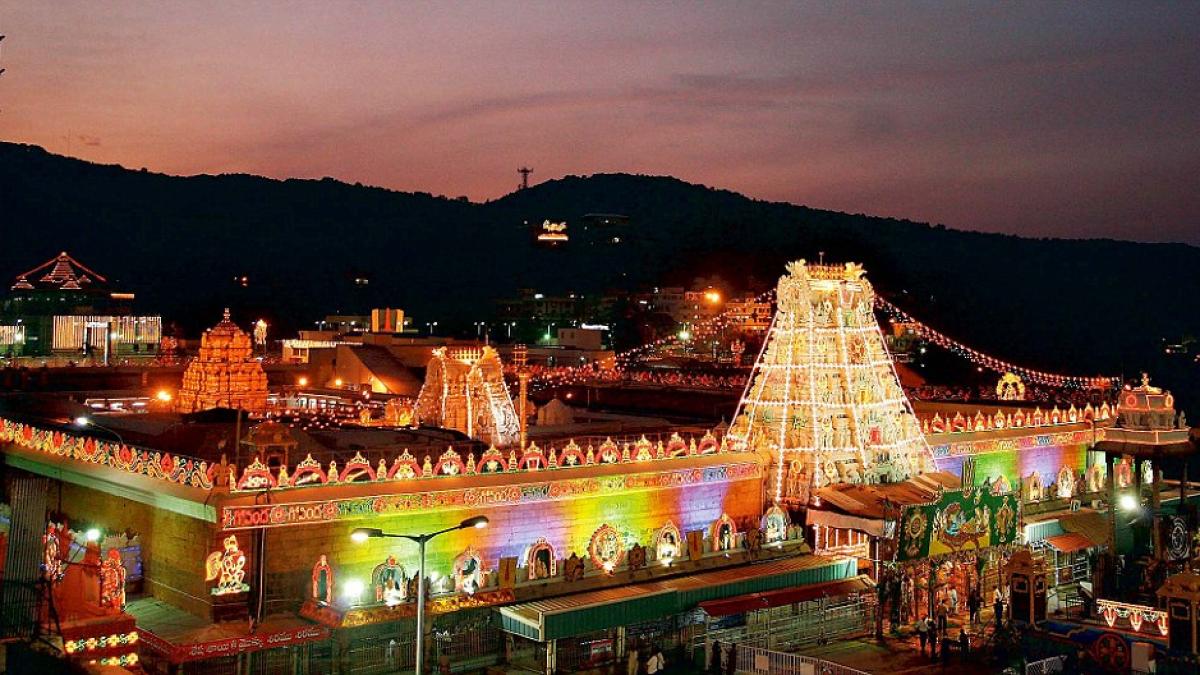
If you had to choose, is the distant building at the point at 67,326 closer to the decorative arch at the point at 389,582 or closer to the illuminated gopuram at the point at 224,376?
the illuminated gopuram at the point at 224,376

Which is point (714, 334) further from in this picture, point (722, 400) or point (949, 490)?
point (949, 490)

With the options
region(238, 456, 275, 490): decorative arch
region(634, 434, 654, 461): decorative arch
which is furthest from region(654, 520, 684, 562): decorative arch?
region(238, 456, 275, 490): decorative arch

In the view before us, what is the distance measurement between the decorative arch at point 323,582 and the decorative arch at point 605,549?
6.21m

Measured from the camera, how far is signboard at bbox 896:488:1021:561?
91.6 feet

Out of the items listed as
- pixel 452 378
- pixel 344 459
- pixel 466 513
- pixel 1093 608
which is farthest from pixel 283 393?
pixel 1093 608

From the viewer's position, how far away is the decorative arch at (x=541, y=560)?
78.7 ft

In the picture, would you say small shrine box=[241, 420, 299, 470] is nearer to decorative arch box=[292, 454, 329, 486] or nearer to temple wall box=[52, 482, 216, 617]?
decorative arch box=[292, 454, 329, 486]

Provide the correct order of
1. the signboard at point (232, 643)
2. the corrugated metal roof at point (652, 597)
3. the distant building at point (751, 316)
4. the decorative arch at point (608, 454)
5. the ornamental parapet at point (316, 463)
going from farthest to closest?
the distant building at point (751, 316) → the decorative arch at point (608, 454) → the corrugated metal roof at point (652, 597) → the ornamental parapet at point (316, 463) → the signboard at point (232, 643)

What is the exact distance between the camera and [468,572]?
23.1 m

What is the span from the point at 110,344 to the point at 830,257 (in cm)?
8270

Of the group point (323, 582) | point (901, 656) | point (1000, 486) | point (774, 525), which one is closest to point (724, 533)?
point (774, 525)

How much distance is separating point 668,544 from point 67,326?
74.3 meters

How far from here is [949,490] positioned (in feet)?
96.1

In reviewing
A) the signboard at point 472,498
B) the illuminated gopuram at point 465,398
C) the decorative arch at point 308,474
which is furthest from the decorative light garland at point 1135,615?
the illuminated gopuram at point 465,398
